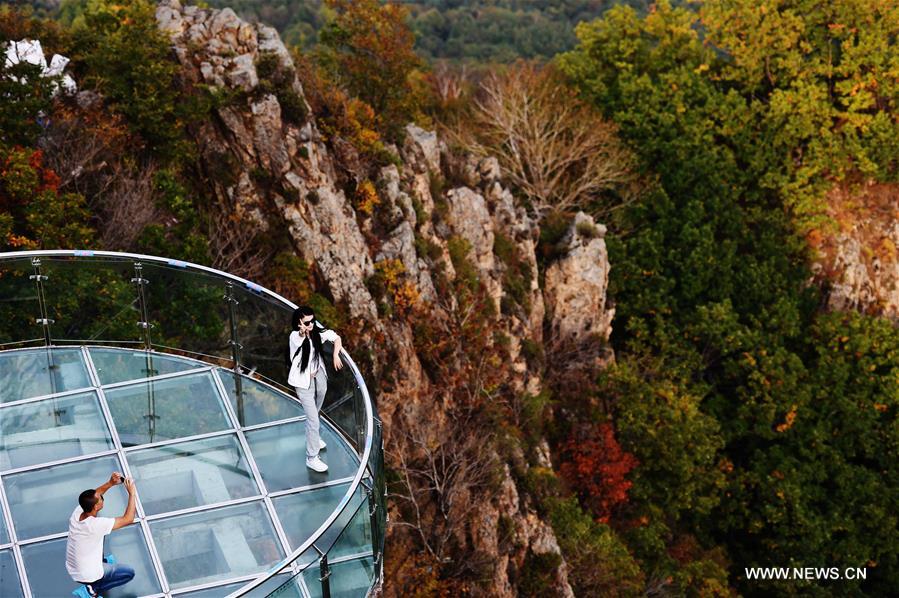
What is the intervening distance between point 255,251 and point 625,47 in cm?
2517

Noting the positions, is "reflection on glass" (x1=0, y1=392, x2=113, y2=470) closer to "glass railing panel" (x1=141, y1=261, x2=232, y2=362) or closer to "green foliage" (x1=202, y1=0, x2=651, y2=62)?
"glass railing panel" (x1=141, y1=261, x2=232, y2=362)

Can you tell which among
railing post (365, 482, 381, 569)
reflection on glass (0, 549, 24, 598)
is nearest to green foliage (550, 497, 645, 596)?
railing post (365, 482, 381, 569)

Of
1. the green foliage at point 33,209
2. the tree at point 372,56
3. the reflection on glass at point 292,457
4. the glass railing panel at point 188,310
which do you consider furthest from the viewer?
the tree at point 372,56

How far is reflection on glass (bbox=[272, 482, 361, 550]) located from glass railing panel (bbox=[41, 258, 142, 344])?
380 centimetres

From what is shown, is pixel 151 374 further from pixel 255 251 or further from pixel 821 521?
pixel 821 521

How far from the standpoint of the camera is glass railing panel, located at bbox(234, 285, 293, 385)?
40.8ft

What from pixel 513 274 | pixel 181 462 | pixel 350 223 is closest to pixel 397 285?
pixel 350 223

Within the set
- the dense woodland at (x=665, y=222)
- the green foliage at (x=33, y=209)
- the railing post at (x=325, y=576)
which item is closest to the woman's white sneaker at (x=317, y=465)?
the railing post at (x=325, y=576)

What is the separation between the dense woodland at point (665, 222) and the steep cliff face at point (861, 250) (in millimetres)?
1029

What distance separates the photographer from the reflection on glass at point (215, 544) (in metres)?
10.1

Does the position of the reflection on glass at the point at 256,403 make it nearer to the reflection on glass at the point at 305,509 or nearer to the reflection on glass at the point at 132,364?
the reflection on glass at the point at 132,364

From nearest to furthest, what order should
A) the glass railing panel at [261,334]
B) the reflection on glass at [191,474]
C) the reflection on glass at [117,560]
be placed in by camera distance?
the reflection on glass at [117,560]
the reflection on glass at [191,474]
the glass railing panel at [261,334]

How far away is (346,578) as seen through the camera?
10.0 meters

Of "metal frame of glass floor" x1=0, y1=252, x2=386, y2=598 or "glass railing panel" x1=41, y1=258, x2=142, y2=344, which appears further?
"glass railing panel" x1=41, y1=258, x2=142, y2=344
